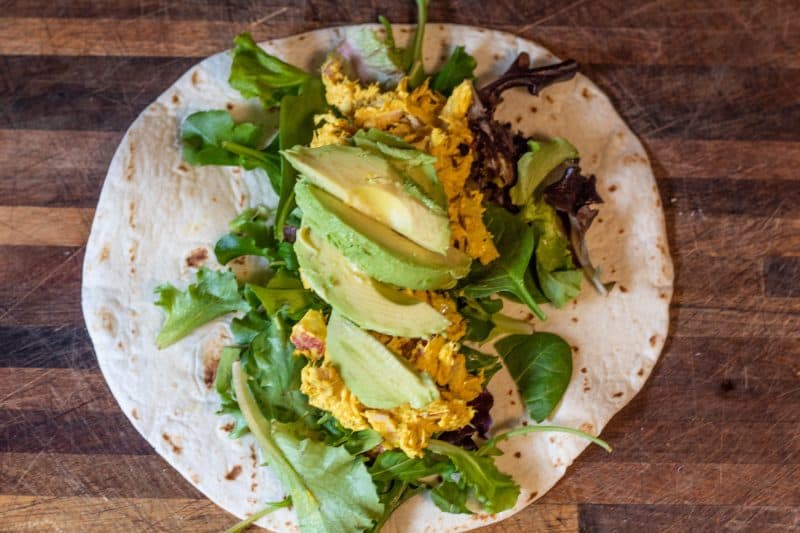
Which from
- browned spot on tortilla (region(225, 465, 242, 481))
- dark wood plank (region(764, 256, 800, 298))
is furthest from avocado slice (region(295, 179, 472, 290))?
dark wood plank (region(764, 256, 800, 298))

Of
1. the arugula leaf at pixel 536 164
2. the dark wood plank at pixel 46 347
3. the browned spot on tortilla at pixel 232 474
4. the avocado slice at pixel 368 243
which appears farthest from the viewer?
the dark wood plank at pixel 46 347

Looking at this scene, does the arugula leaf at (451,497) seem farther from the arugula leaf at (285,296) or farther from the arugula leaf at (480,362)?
the arugula leaf at (285,296)

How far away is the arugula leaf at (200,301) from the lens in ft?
7.32

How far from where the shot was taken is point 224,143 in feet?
7.26

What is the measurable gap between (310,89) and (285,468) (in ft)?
3.78

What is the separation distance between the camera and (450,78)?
2260mm

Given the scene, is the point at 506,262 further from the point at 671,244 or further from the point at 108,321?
the point at 108,321

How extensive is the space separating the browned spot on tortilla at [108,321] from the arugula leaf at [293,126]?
631 mm

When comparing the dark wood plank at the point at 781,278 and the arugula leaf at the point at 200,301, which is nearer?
the arugula leaf at the point at 200,301

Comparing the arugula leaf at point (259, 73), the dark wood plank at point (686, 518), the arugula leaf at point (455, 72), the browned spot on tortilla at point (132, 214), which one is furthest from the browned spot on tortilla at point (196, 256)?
the dark wood plank at point (686, 518)

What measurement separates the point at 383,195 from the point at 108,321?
3.61 feet

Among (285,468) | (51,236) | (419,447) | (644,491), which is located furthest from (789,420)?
(51,236)

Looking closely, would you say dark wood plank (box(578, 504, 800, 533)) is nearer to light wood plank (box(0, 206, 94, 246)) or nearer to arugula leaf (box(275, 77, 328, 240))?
arugula leaf (box(275, 77, 328, 240))

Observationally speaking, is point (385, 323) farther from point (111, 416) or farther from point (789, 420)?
point (789, 420)
